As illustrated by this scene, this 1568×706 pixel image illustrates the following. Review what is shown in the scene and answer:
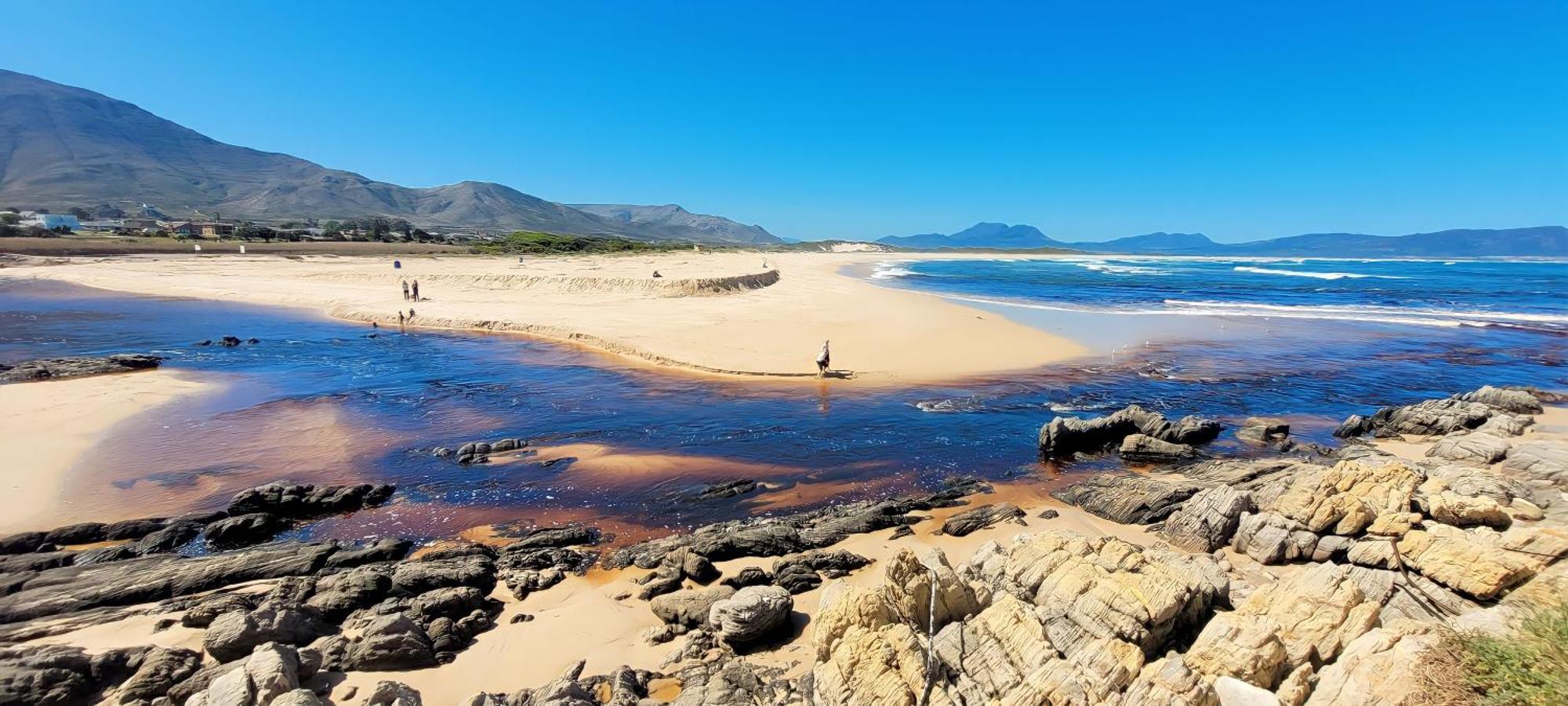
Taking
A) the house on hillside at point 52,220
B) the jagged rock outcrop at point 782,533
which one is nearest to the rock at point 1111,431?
the jagged rock outcrop at point 782,533

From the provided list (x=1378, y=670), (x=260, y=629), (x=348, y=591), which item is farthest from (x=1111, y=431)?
(x=260, y=629)

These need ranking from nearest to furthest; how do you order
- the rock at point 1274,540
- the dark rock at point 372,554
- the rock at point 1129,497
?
the rock at point 1274,540, the dark rock at point 372,554, the rock at point 1129,497

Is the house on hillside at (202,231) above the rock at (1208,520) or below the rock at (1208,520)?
above

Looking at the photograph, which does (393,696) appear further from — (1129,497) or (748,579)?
(1129,497)

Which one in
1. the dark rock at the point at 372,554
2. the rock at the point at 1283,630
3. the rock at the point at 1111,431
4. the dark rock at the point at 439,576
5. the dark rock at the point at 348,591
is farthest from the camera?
the rock at the point at 1111,431

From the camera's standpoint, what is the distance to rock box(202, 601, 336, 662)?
6.23 metres

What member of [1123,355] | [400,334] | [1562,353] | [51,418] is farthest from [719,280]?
[1562,353]

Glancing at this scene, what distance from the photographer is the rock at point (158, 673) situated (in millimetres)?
5793

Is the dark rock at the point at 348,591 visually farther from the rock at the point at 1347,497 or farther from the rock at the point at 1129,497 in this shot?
the rock at the point at 1347,497

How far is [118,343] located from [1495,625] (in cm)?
3602

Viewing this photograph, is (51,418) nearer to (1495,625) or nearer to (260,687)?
(260,687)

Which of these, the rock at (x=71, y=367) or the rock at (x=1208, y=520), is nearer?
the rock at (x=1208, y=520)

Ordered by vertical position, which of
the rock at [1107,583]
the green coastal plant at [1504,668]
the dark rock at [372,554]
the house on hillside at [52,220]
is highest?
the house on hillside at [52,220]

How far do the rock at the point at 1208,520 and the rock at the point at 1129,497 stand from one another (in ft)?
2.13
